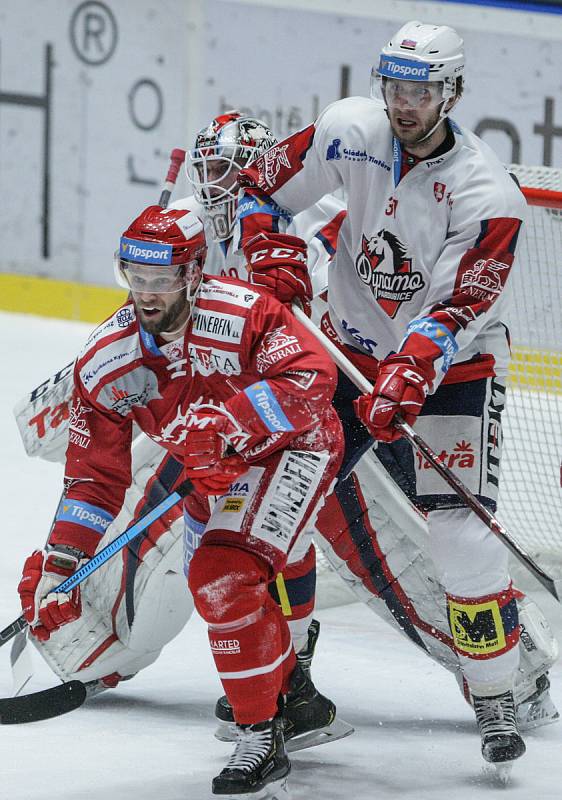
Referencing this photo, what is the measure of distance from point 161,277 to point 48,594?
0.59 metres

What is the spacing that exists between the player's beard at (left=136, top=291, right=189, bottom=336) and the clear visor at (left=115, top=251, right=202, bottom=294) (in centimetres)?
2

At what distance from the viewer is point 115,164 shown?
274 inches

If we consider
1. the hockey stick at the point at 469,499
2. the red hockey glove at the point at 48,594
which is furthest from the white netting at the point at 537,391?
the red hockey glove at the point at 48,594

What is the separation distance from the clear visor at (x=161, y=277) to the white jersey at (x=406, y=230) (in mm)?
433

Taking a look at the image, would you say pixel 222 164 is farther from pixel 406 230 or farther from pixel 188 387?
pixel 188 387

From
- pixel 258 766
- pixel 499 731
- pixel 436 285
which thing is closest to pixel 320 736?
pixel 499 731

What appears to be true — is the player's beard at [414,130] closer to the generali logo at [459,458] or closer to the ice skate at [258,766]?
the generali logo at [459,458]

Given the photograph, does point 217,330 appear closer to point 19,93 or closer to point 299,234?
point 299,234

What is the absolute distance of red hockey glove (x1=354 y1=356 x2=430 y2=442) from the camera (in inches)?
113

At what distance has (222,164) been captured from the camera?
380cm

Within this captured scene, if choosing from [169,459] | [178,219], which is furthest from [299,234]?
[178,219]

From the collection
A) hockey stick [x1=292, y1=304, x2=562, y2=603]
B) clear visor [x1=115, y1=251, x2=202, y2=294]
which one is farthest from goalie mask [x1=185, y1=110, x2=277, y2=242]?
clear visor [x1=115, y1=251, x2=202, y2=294]

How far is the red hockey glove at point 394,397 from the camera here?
9.46ft

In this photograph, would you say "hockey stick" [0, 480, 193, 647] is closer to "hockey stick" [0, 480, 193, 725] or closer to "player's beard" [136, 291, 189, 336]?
"hockey stick" [0, 480, 193, 725]
